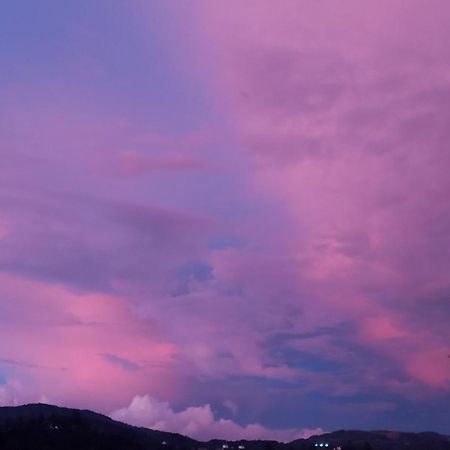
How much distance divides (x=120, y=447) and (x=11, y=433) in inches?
1134

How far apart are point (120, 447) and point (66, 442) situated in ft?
45.7

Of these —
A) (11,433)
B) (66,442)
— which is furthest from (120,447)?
(11,433)

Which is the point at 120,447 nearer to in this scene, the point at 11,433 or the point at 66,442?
the point at 66,442

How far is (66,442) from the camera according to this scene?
18775cm

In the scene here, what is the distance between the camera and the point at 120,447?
193 m

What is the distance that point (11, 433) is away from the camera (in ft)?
640

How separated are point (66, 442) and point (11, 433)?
1742cm
